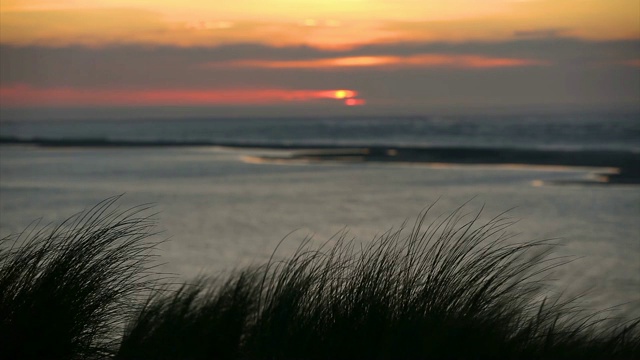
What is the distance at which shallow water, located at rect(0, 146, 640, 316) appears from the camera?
11.0m

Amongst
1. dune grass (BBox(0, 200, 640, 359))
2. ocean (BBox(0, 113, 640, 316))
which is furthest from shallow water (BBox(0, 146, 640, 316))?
dune grass (BBox(0, 200, 640, 359))

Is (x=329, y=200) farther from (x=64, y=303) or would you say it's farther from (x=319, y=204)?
(x=64, y=303)

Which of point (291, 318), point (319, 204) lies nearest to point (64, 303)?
point (291, 318)

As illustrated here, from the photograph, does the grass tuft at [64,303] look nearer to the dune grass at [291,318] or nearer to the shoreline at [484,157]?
the dune grass at [291,318]

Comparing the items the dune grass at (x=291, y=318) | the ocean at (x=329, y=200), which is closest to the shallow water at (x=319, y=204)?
the ocean at (x=329, y=200)

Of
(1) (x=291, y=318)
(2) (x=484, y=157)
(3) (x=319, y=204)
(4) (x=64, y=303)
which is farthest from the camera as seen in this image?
(2) (x=484, y=157)

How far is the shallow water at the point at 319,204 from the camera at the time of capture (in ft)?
36.1

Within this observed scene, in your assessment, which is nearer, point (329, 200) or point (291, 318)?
point (291, 318)

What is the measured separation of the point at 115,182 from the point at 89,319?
20.5 meters

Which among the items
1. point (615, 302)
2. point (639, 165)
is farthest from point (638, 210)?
point (639, 165)

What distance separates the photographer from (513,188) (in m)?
20.0

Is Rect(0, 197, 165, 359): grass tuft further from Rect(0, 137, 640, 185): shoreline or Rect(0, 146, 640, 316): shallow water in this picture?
Rect(0, 137, 640, 185): shoreline

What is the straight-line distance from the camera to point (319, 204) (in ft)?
57.0

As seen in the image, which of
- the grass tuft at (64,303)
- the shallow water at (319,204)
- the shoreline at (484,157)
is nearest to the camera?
the grass tuft at (64,303)
